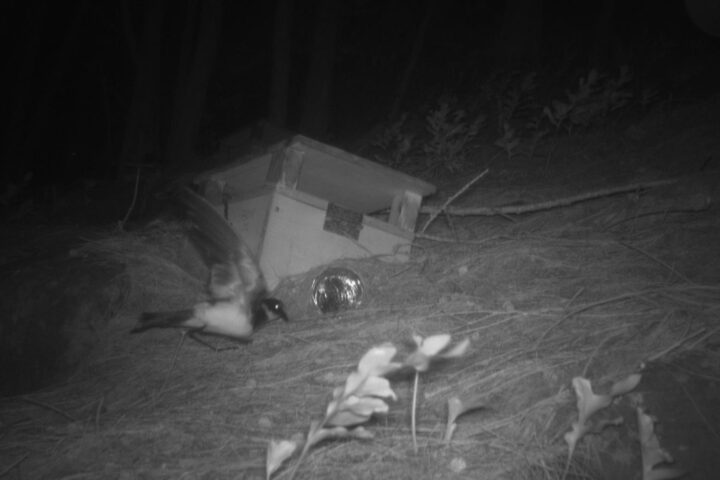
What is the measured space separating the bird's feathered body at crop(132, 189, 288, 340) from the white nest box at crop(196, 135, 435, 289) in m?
0.17

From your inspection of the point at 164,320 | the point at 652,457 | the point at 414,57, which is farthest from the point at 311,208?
the point at 414,57

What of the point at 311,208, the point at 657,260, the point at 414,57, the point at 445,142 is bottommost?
the point at 657,260

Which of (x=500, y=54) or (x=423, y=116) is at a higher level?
(x=500, y=54)

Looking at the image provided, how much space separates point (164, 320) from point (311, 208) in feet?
4.01

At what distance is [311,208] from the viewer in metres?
3.79

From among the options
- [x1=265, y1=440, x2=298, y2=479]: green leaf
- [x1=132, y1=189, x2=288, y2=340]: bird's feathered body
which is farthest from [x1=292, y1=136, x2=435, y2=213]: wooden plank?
[x1=265, y1=440, x2=298, y2=479]: green leaf

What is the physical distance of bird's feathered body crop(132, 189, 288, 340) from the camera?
336cm

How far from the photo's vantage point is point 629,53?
7.55 metres

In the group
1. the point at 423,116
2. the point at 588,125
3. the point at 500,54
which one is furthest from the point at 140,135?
the point at 588,125

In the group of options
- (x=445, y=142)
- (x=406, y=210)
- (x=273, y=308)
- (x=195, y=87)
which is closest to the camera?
(x=273, y=308)

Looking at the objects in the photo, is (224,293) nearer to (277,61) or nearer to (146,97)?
(277,61)

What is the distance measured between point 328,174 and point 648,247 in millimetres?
2140

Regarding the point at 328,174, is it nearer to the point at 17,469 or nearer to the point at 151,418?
the point at 151,418

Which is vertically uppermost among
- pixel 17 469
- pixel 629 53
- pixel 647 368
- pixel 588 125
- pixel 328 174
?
pixel 629 53
